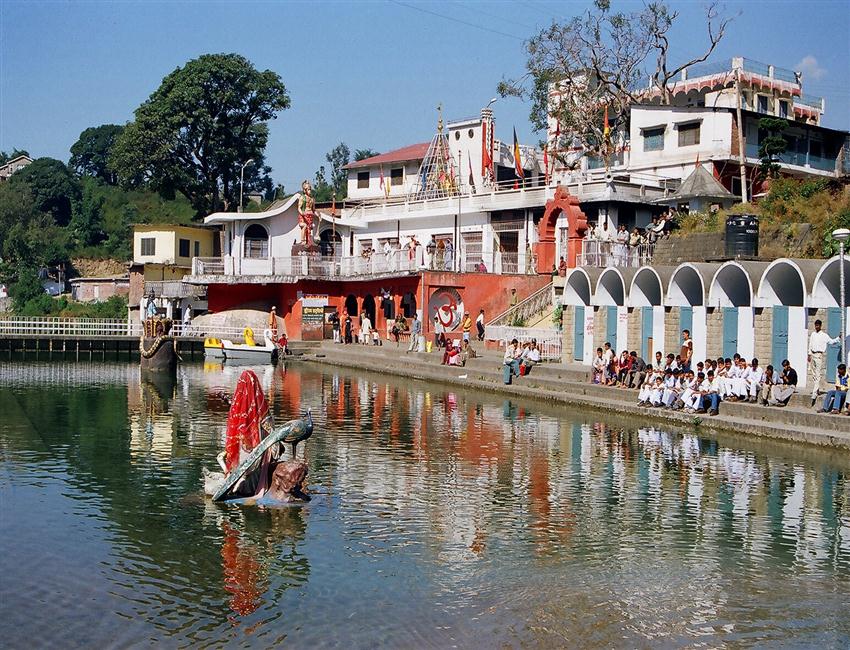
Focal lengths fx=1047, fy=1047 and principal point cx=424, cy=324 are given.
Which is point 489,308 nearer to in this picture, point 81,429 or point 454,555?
point 81,429

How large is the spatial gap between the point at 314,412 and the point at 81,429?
6.39 meters

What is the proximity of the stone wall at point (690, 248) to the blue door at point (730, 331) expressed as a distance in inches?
123

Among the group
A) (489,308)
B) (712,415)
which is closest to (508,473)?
(712,415)

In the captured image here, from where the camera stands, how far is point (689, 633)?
11.6m

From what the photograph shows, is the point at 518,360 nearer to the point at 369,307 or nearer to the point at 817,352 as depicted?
the point at 817,352

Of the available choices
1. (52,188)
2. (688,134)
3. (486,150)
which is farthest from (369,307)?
(52,188)

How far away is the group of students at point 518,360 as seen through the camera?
33.9 meters

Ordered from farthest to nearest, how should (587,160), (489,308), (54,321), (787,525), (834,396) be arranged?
(587,160), (54,321), (489,308), (834,396), (787,525)

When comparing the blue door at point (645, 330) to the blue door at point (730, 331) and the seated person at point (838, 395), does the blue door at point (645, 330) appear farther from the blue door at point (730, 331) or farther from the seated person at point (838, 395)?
the seated person at point (838, 395)

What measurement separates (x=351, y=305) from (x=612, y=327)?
71.5 feet

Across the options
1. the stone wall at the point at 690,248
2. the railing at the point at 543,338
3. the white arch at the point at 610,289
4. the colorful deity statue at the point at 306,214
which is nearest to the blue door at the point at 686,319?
the stone wall at the point at 690,248

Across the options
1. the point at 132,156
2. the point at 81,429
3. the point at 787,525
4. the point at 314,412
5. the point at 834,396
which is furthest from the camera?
the point at 132,156

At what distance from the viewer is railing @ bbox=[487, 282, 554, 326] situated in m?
42.5

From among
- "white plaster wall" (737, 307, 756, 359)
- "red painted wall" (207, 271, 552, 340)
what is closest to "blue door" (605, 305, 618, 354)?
"white plaster wall" (737, 307, 756, 359)
